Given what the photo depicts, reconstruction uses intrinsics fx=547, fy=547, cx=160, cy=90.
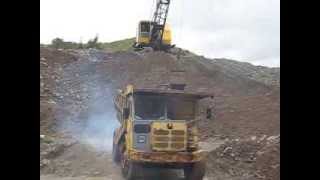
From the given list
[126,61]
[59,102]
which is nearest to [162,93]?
[59,102]

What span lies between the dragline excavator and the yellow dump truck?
10.6 meters

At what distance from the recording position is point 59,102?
1956cm

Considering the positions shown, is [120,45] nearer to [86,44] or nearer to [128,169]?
[86,44]

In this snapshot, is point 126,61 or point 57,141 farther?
point 126,61

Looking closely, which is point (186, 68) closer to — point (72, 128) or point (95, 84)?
point (95, 84)

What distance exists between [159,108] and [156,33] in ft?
36.6

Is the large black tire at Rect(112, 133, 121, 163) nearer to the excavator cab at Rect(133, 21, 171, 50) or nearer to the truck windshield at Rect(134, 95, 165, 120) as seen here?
the truck windshield at Rect(134, 95, 165, 120)

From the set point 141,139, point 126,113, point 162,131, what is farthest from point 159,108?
point 126,113

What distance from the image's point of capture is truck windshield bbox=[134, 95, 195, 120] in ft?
33.4

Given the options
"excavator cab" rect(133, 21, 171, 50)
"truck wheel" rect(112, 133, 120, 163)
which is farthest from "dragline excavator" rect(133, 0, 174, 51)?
"truck wheel" rect(112, 133, 120, 163)

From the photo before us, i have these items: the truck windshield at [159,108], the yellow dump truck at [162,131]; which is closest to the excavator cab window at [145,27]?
the yellow dump truck at [162,131]

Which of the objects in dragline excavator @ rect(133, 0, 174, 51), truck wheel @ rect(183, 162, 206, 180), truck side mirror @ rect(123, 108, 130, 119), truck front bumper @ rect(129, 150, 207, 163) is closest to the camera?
truck front bumper @ rect(129, 150, 207, 163)

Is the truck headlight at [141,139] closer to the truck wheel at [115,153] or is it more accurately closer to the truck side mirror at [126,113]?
the truck side mirror at [126,113]
